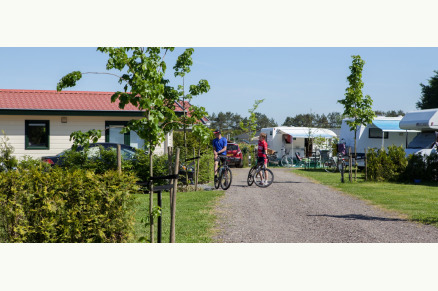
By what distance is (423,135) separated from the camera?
18.1 m

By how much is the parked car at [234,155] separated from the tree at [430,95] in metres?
23.9

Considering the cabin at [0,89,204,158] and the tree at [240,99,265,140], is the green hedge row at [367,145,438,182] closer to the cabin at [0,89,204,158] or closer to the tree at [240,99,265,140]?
the cabin at [0,89,204,158]

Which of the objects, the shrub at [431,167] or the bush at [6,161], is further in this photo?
the shrub at [431,167]

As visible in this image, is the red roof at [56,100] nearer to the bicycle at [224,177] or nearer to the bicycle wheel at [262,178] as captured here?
the bicycle at [224,177]

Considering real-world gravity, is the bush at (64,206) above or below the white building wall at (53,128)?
below

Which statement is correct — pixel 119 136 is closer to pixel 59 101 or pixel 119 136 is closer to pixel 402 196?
pixel 59 101

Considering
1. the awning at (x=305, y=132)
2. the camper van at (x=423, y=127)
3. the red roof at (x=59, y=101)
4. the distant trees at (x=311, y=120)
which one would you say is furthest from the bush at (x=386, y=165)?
the distant trees at (x=311, y=120)

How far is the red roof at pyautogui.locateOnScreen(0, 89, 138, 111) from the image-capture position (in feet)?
52.8

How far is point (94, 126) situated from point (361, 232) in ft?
37.2

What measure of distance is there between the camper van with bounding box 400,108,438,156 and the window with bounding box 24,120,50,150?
1267cm

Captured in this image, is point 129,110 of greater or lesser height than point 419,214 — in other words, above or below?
above

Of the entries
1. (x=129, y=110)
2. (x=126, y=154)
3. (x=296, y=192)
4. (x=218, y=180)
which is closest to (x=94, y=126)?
(x=129, y=110)

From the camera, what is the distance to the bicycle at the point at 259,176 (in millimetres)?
13180

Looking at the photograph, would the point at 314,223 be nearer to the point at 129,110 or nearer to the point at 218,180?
the point at 218,180
